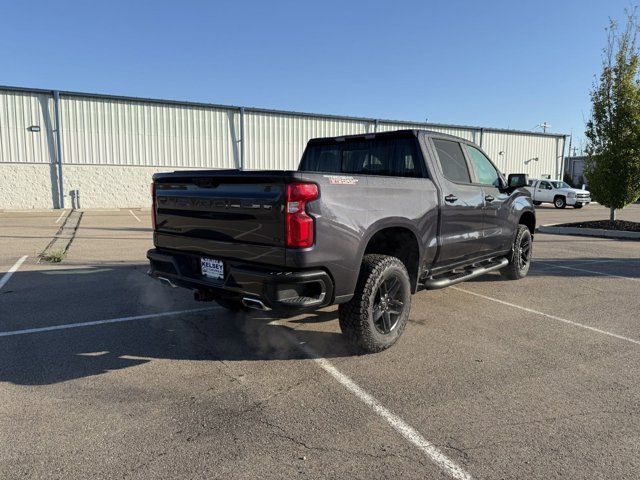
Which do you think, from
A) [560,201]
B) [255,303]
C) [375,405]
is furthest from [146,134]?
[560,201]

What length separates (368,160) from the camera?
531 cm

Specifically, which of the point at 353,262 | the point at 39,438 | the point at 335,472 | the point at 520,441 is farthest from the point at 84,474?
the point at 520,441

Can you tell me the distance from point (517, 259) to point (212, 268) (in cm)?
501

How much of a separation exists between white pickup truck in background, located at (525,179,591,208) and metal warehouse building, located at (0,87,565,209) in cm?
1363

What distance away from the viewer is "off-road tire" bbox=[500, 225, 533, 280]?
6.93 metres

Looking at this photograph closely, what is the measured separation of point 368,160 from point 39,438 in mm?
3988

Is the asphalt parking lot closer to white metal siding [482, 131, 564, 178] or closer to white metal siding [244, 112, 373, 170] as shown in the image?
white metal siding [244, 112, 373, 170]

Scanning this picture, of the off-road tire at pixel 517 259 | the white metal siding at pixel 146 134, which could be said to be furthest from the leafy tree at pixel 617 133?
the white metal siding at pixel 146 134

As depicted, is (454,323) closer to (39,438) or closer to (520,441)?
(520,441)

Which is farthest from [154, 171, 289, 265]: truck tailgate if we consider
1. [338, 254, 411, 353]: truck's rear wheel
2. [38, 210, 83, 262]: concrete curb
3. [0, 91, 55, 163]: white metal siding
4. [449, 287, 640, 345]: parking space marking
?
[0, 91, 55, 163]: white metal siding

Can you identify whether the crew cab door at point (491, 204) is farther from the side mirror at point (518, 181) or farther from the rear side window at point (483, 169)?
the side mirror at point (518, 181)

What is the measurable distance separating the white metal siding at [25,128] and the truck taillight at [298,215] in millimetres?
22373

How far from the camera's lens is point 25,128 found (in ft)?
68.7

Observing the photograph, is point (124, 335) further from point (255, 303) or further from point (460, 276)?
point (460, 276)
